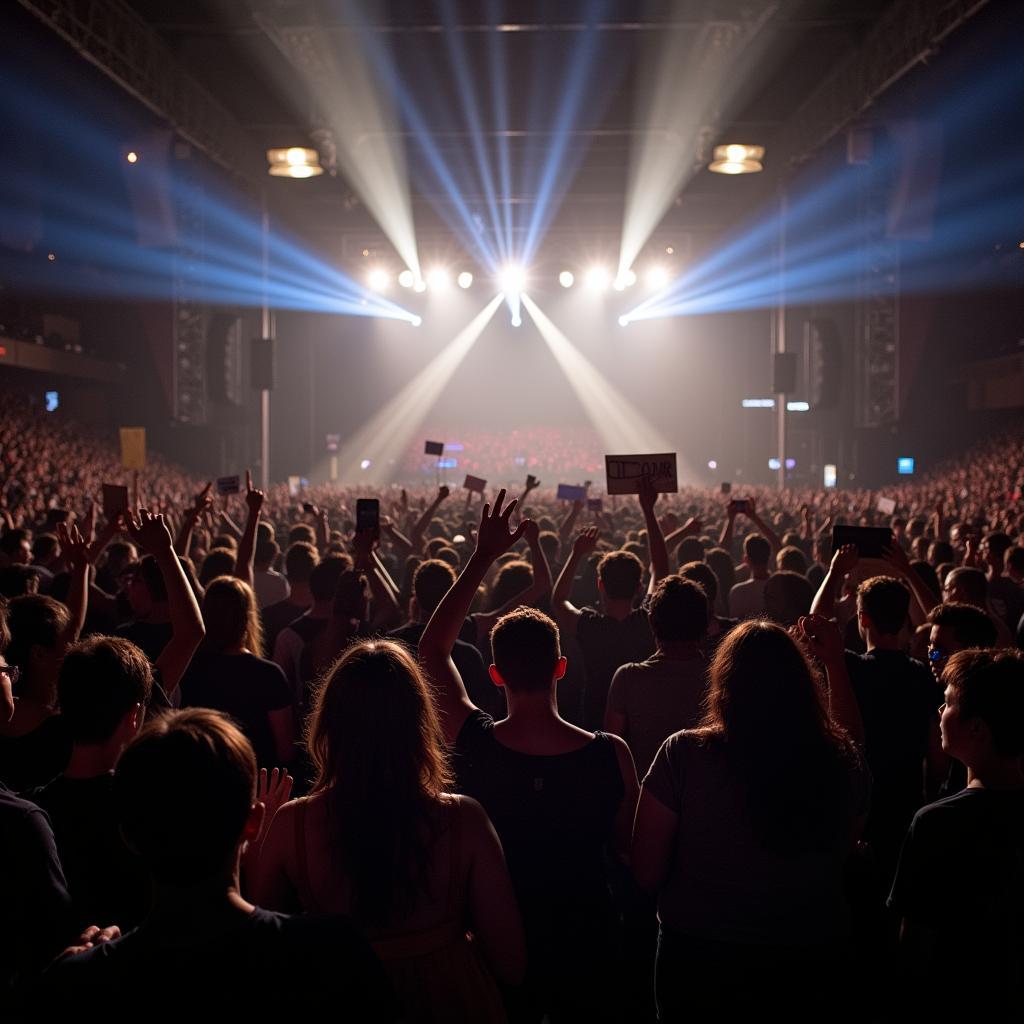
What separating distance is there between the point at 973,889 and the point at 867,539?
6.71ft

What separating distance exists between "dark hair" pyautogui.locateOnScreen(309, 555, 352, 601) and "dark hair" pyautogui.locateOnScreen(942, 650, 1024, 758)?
3.49m

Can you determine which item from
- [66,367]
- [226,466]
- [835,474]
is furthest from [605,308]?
[66,367]

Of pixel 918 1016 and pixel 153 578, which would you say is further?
pixel 153 578

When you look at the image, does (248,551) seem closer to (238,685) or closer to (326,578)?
(326,578)

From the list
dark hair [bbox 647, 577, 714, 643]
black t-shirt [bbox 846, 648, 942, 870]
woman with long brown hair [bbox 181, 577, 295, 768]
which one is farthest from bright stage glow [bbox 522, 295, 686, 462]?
dark hair [bbox 647, 577, 714, 643]

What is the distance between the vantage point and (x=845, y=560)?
170 inches

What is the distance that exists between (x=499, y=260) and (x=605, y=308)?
601 centimetres

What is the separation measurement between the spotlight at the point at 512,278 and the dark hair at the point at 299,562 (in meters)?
30.8

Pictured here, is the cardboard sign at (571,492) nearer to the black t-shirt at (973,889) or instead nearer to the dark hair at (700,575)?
the dark hair at (700,575)

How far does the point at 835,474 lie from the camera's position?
29.0 metres

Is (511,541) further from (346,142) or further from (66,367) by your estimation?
→ (66,367)

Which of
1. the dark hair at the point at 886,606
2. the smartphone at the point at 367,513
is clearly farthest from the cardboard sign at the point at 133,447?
the dark hair at the point at 886,606

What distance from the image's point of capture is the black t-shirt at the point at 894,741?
3957mm

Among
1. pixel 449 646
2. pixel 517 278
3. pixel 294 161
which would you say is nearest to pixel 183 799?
pixel 449 646
